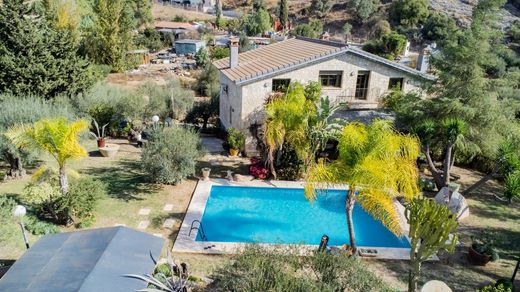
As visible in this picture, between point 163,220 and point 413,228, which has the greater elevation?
point 413,228

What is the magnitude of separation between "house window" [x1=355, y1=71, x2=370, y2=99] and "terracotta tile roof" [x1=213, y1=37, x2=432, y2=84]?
1.32 metres

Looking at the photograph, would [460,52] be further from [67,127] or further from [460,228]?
[67,127]

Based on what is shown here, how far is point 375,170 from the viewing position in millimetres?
12820

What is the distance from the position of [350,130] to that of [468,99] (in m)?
12.2

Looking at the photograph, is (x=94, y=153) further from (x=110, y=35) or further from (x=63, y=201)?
(x=110, y=35)

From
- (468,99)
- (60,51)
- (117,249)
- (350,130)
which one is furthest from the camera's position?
(60,51)

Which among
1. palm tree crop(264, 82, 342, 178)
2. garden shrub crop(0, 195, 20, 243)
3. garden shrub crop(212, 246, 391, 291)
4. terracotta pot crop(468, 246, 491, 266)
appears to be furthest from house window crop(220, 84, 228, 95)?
terracotta pot crop(468, 246, 491, 266)

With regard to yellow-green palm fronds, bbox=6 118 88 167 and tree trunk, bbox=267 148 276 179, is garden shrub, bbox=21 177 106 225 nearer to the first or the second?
yellow-green palm fronds, bbox=6 118 88 167

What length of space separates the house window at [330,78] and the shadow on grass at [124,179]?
1367 cm

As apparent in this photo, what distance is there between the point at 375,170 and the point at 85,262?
9.67 meters

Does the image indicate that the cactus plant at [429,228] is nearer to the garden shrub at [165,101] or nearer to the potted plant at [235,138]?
the potted plant at [235,138]

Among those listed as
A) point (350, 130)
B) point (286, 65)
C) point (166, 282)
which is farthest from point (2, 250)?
point (286, 65)

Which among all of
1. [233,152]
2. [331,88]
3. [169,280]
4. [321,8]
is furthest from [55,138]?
[321,8]

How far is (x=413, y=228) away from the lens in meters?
11.8
